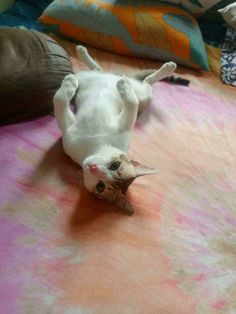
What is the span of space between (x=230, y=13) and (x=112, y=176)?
1.09 m

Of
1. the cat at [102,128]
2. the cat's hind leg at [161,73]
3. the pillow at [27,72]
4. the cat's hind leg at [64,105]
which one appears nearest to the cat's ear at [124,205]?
the cat at [102,128]

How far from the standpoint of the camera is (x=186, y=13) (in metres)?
1.72

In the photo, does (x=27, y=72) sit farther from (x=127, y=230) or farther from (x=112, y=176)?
(x=127, y=230)

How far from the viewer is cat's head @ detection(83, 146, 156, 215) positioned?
3.37 ft

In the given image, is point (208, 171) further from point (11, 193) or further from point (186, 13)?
point (186, 13)

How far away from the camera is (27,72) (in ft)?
4.11

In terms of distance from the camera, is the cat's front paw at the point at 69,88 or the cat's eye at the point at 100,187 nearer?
the cat's eye at the point at 100,187

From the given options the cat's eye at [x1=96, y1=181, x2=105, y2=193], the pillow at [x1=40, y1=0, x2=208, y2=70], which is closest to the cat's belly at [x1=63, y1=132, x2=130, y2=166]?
the cat's eye at [x1=96, y1=181, x2=105, y2=193]

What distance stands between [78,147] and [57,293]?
1.43 ft

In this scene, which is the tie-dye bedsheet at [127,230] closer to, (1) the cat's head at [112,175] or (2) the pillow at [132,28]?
(1) the cat's head at [112,175]

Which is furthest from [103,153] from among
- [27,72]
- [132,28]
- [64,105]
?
[132,28]

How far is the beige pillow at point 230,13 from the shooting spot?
1.69 meters

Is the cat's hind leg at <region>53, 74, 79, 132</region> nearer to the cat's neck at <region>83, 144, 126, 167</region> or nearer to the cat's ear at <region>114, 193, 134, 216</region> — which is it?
the cat's neck at <region>83, 144, 126, 167</region>

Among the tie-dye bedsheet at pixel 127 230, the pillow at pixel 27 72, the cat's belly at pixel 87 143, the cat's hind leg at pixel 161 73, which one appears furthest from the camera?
the cat's hind leg at pixel 161 73
